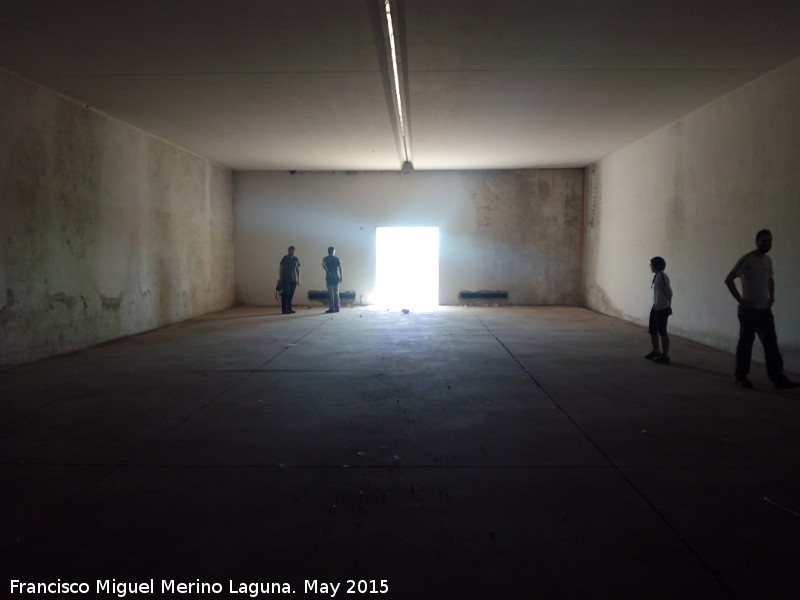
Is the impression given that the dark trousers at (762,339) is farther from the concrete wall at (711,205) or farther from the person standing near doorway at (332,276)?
the person standing near doorway at (332,276)

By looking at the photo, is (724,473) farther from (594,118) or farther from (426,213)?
(426,213)

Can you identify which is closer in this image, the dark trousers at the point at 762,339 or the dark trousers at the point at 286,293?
the dark trousers at the point at 762,339

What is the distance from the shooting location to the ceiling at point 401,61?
455 centimetres

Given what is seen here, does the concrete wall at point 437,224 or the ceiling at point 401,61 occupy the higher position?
the ceiling at point 401,61

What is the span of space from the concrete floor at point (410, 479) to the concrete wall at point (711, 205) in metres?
1.66

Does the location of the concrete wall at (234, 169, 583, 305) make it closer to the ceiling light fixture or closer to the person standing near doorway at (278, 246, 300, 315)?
the person standing near doorway at (278, 246, 300, 315)

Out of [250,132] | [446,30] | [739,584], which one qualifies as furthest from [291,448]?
[250,132]

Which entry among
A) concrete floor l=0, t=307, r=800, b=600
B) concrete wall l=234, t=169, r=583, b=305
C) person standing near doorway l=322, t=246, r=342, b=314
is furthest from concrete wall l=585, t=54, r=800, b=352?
person standing near doorway l=322, t=246, r=342, b=314

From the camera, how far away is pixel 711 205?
7.23m

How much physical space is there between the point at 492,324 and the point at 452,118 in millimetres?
3893

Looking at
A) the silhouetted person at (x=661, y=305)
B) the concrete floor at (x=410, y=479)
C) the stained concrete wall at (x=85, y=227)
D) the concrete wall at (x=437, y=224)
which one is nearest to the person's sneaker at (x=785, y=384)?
the concrete floor at (x=410, y=479)

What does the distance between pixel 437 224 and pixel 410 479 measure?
35.3ft

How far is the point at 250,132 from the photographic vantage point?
8.93 meters

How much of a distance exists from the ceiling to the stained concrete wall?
49cm
